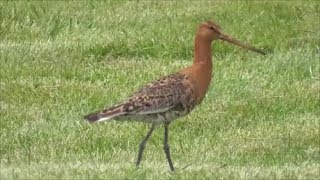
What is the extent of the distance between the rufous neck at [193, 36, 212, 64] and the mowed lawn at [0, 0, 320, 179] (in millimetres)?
829

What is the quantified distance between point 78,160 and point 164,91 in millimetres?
1085

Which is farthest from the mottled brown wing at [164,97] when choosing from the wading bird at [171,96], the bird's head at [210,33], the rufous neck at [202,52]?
the bird's head at [210,33]

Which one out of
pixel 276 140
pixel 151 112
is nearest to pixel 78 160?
pixel 151 112

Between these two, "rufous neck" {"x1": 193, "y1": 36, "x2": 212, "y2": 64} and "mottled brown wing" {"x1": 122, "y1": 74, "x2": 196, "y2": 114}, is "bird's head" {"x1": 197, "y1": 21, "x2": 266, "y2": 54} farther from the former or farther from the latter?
"mottled brown wing" {"x1": 122, "y1": 74, "x2": 196, "y2": 114}

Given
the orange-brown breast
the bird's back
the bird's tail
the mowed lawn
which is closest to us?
the bird's tail

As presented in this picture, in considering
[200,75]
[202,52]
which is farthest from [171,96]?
[202,52]

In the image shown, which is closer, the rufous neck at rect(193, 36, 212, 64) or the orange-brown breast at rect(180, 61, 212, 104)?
the orange-brown breast at rect(180, 61, 212, 104)

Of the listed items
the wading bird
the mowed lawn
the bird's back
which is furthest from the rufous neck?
the mowed lawn

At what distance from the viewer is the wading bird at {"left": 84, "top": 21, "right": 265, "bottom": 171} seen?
888 centimetres

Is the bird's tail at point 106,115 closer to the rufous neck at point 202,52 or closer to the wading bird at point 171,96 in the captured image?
the wading bird at point 171,96

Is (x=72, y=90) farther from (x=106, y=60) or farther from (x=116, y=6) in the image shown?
(x=116, y=6)

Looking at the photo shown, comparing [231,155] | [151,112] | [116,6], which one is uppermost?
[151,112]

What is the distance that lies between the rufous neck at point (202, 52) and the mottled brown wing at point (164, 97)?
239 mm

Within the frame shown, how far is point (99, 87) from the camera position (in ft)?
41.5
